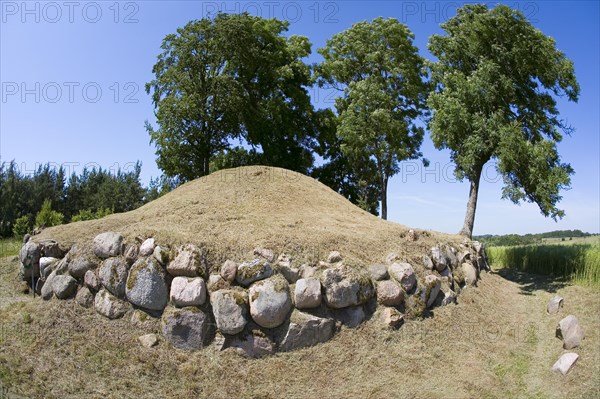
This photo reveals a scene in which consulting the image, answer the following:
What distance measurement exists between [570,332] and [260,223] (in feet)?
23.4

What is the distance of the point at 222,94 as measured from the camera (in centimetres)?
2148

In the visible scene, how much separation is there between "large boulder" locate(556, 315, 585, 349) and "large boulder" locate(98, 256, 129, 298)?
29.7 ft

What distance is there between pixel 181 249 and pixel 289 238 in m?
2.30

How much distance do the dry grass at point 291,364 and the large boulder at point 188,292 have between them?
647mm

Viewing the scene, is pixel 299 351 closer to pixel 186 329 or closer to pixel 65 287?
pixel 186 329

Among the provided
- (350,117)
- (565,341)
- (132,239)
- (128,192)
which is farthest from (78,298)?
(128,192)

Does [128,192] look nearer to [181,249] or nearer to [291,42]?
[291,42]

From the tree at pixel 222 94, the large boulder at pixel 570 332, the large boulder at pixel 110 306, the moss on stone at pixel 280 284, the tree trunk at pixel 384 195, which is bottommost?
the large boulder at pixel 570 332

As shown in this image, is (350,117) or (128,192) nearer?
(350,117)

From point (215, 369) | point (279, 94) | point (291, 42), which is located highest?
point (291, 42)

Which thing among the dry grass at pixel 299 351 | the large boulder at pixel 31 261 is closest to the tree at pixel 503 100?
the dry grass at pixel 299 351

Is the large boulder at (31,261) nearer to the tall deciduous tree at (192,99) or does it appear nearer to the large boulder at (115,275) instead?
the large boulder at (115,275)

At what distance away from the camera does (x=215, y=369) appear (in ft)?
25.3

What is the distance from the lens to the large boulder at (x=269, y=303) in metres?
8.26
